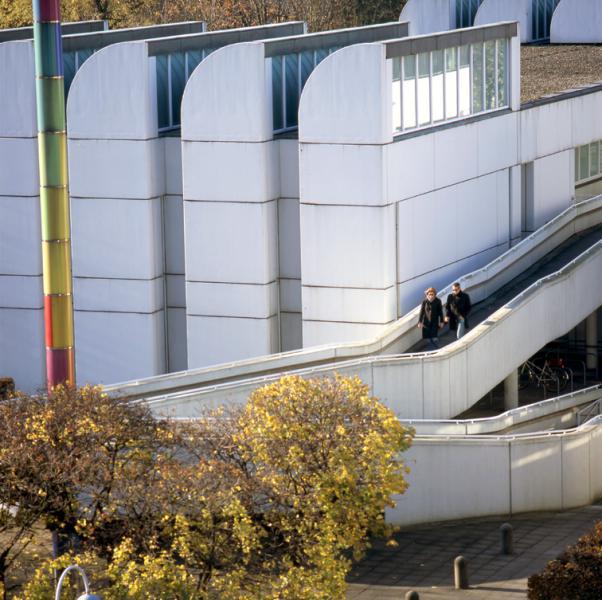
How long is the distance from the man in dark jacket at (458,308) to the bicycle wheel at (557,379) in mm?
5626

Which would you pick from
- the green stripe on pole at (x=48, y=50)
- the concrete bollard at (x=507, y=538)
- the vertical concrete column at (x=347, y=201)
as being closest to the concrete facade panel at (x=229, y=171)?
the vertical concrete column at (x=347, y=201)

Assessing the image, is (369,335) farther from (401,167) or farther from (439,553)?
(439,553)

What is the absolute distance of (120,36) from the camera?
133ft

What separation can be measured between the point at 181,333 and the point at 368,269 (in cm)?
534

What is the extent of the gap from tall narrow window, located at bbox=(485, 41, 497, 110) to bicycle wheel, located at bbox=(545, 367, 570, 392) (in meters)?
6.37

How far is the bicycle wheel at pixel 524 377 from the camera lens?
1535 inches

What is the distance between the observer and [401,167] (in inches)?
1341

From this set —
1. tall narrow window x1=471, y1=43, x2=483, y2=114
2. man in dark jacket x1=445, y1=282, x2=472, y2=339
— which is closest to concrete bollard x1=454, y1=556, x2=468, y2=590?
man in dark jacket x1=445, y1=282, x2=472, y2=339

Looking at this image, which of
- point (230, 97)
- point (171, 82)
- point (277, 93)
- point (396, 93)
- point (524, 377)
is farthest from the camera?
point (524, 377)

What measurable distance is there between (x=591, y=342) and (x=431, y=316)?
9.54 metres

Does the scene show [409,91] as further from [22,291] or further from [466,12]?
[466,12]

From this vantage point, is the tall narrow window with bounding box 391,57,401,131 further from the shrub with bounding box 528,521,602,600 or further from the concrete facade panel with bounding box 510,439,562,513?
the shrub with bounding box 528,521,602,600

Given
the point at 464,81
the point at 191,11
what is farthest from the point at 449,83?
the point at 191,11

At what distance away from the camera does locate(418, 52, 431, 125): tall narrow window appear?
3509 cm
